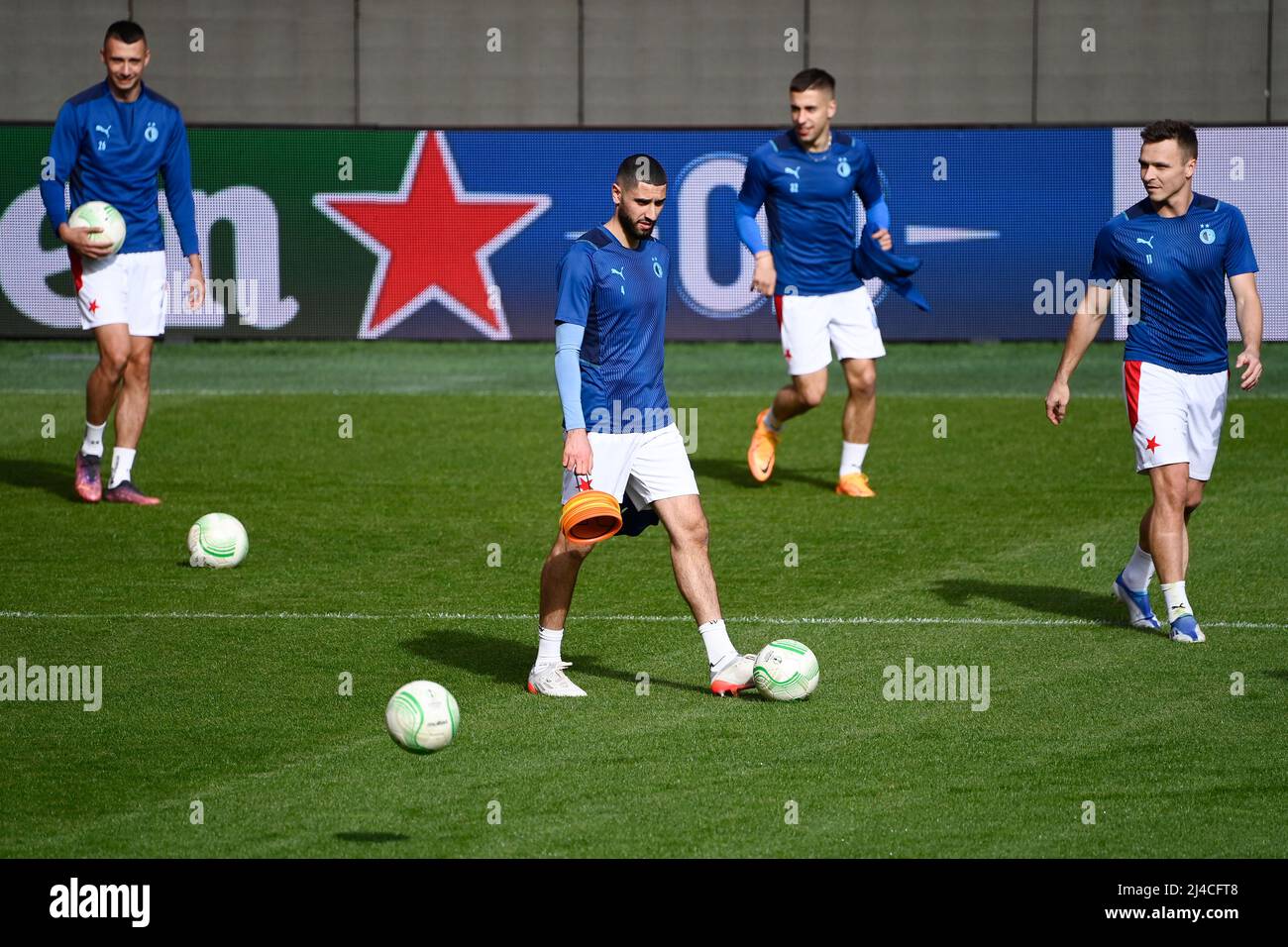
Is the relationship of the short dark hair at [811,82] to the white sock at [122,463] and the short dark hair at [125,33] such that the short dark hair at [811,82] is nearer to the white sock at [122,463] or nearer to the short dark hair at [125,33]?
the short dark hair at [125,33]

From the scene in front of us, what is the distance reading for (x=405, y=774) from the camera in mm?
6816

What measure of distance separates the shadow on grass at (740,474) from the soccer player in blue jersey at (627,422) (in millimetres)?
5516

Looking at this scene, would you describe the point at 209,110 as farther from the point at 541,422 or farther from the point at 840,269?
the point at 840,269

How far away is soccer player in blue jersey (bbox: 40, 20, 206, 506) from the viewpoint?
12.2 metres

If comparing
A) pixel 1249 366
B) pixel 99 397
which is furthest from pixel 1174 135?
pixel 99 397

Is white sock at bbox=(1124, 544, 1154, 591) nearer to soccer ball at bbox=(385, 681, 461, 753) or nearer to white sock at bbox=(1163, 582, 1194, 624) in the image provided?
white sock at bbox=(1163, 582, 1194, 624)

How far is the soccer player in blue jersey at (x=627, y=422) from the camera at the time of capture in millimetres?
7746

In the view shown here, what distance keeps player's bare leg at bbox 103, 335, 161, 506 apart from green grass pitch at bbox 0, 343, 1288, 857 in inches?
12.4

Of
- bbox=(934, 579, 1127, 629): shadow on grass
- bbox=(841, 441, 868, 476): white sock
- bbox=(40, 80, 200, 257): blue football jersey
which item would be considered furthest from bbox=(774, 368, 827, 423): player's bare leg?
bbox=(40, 80, 200, 257): blue football jersey

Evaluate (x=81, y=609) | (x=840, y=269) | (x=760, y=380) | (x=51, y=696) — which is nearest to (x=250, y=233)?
(x=760, y=380)

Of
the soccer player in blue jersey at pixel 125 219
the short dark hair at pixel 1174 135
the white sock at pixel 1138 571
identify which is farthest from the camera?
the soccer player in blue jersey at pixel 125 219

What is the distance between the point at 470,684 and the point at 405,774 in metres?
1.35

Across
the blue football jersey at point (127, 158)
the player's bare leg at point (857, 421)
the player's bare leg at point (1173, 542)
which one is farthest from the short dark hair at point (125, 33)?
the player's bare leg at point (1173, 542)

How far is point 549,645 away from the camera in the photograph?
26.3 ft
